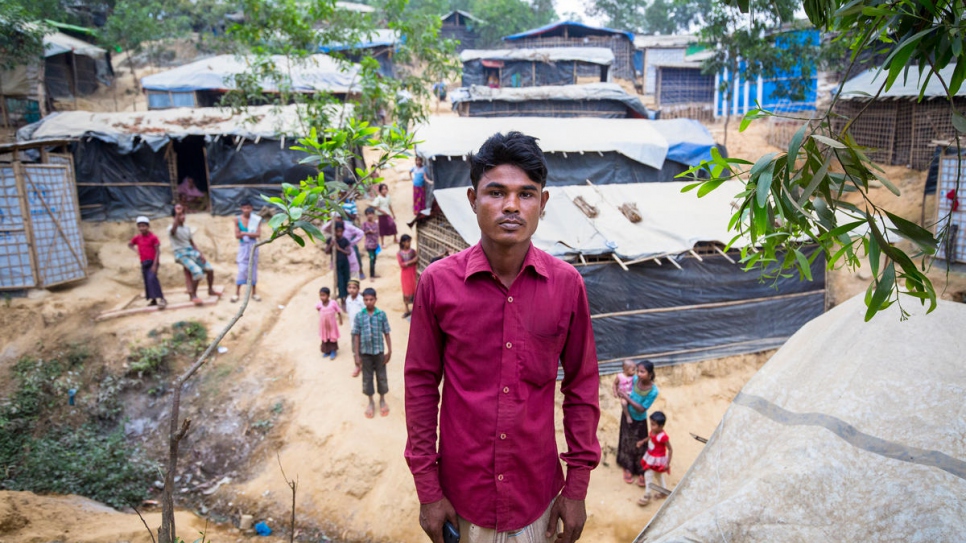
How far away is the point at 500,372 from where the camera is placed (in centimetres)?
183

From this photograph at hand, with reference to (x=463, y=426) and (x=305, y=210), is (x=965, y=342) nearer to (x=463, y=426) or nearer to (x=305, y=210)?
(x=463, y=426)

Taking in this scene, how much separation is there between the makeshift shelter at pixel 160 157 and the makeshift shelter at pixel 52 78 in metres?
4.08

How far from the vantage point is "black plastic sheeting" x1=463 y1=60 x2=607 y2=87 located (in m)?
22.2

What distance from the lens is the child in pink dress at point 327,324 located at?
7816 millimetres

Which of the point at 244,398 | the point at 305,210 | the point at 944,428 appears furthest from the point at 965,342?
the point at 244,398

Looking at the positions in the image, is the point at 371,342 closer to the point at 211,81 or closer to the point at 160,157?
the point at 160,157

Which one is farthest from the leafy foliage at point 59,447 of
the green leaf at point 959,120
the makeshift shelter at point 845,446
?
the green leaf at point 959,120

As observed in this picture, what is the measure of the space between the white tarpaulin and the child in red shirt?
15.9 ft

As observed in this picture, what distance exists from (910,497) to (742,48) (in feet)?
43.2

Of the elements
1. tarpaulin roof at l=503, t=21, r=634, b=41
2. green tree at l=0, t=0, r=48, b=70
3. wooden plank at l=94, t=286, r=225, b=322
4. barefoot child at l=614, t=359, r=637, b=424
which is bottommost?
barefoot child at l=614, t=359, r=637, b=424

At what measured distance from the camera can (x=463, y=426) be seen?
6.15ft

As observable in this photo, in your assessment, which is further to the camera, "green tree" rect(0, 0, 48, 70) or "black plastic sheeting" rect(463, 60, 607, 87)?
"black plastic sheeting" rect(463, 60, 607, 87)

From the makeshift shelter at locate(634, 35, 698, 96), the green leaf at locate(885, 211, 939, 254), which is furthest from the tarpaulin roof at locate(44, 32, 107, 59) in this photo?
the green leaf at locate(885, 211, 939, 254)

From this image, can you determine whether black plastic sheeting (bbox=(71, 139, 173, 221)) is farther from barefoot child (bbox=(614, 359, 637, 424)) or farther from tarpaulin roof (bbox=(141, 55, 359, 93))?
barefoot child (bbox=(614, 359, 637, 424))
